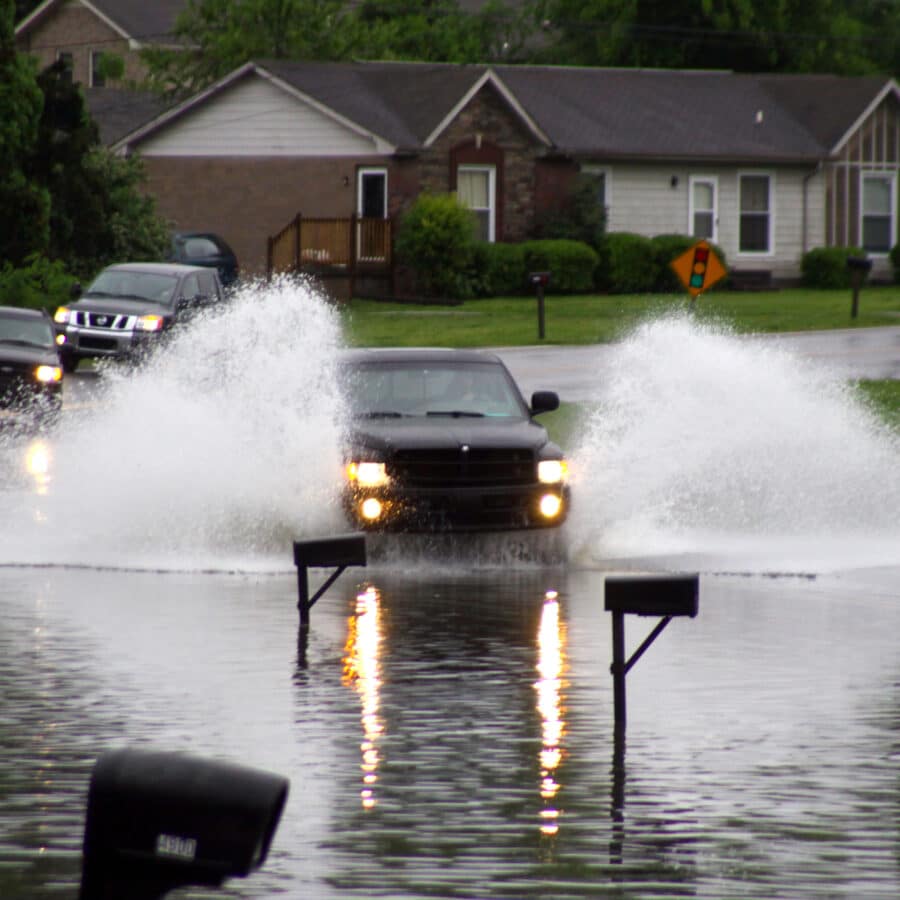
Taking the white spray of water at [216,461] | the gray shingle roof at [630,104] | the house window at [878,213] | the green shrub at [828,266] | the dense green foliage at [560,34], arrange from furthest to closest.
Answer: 1. the dense green foliage at [560,34]
2. the house window at [878,213]
3. the green shrub at [828,266]
4. the gray shingle roof at [630,104]
5. the white spray of water at [216,461]

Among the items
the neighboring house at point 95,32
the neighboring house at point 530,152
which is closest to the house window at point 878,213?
the neighboring house at point 530,152

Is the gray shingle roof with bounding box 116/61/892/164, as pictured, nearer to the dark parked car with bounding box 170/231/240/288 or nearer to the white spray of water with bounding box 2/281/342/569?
the dark parked car with bounding box 170/231/240/288

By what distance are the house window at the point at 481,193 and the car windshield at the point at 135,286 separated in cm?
1828

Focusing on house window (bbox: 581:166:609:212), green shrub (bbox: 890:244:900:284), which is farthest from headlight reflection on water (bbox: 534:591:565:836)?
green shrub (bbox: 890:244:900:284)

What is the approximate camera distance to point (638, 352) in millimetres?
21656

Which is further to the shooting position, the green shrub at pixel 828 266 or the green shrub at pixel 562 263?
the green shrub at pixel 828 266

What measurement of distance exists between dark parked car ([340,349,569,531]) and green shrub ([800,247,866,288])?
41.0 meters

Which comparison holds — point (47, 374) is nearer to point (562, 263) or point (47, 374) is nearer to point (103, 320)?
point (103, 320)

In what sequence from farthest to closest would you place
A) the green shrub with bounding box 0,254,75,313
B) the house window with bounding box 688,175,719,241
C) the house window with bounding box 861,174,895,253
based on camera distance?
the house window with bounding box 861,174,895,253 < the house window with bounding box 688,175,719,241 < the green shrub with bounding box 0,254,75,313

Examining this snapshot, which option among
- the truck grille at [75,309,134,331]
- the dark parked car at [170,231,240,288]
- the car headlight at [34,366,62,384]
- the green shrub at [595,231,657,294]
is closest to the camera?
the car headlight at [34,366,62,384]

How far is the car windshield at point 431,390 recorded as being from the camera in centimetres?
1770

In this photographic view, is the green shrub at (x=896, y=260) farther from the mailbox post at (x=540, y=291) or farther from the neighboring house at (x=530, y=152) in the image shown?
the mailbox post at (x=540, y=291)

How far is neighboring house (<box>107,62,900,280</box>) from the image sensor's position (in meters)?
54.9

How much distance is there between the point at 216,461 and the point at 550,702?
8485 mm
